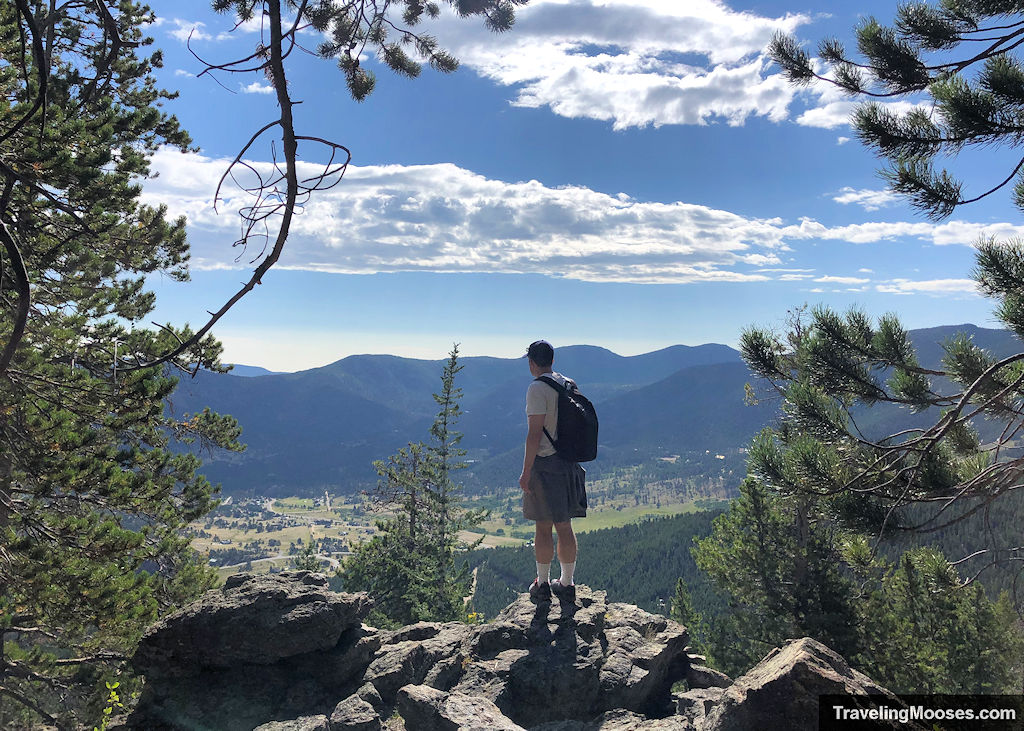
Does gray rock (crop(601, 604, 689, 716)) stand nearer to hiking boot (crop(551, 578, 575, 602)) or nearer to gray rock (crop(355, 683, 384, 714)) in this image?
hiking boot (crop(551, 578, 575, 602))

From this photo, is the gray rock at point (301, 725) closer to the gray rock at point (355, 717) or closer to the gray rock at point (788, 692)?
the gray rock at point (355, 717)

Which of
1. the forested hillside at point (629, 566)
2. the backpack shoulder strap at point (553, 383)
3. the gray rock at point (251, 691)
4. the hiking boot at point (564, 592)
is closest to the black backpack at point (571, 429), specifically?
the backpack shoulder strap at point (553, 383)

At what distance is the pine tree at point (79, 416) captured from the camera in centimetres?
837

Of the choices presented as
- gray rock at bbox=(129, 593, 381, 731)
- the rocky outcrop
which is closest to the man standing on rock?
the rocky outcrop

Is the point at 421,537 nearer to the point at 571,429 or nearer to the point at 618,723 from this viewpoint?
the point at 571,429

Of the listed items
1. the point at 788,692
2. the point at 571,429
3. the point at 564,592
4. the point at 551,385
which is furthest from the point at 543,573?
the point at 788,692

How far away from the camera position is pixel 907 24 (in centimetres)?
741

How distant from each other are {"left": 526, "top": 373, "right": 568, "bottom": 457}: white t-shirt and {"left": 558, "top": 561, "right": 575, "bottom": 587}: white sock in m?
1.70

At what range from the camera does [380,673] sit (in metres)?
6.75

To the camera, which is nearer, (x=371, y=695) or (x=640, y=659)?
(x=371, y=695)

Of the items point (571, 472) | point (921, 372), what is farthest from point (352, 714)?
point (921, 372)

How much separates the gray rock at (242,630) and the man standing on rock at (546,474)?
278 cm

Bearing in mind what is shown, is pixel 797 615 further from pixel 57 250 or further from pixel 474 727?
pixel 57 250

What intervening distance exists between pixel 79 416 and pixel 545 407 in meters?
8.44
